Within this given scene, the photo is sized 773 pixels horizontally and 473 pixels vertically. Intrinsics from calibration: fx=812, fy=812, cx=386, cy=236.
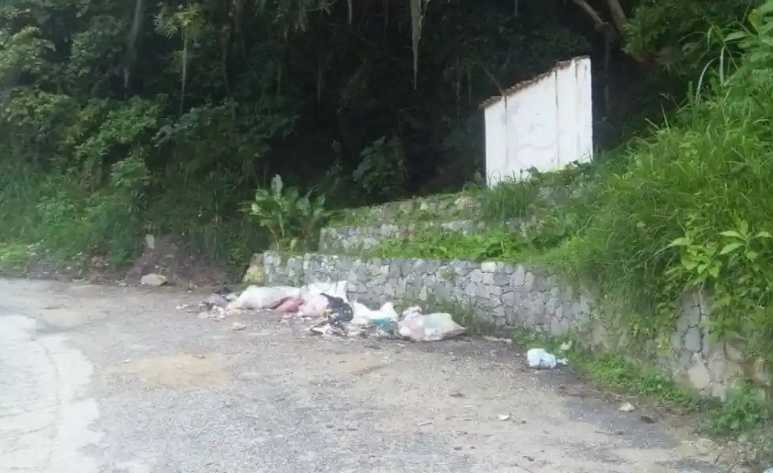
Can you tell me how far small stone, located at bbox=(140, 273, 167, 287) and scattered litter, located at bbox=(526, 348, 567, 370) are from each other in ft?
22.7

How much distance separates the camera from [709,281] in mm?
4891

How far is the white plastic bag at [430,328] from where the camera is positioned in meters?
7.11

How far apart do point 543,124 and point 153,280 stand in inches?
236

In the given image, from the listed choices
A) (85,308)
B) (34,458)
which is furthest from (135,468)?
(85,308)

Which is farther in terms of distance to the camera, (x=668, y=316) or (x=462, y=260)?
(x=462, y=260)

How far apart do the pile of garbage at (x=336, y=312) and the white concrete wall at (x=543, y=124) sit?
7.97 feet

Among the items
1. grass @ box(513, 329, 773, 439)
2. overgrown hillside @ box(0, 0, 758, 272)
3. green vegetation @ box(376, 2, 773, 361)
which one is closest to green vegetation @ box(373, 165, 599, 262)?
green vegetation @ box(376, 2, 773, 361)

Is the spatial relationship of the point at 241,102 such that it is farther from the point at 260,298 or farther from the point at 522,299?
the point at 522,299

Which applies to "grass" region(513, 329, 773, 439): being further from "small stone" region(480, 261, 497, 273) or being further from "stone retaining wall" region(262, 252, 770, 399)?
"small stone" region(480, 261, 497, 273)

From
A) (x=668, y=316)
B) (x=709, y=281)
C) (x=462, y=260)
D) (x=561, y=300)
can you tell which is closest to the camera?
(x=709, y=281)

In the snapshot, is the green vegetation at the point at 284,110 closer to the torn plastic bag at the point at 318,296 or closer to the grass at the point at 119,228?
the grass at the point at 119,228

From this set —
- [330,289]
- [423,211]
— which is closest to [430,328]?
[330,289]

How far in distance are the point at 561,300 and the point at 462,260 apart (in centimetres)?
134

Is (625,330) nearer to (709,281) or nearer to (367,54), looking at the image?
(709,281)
